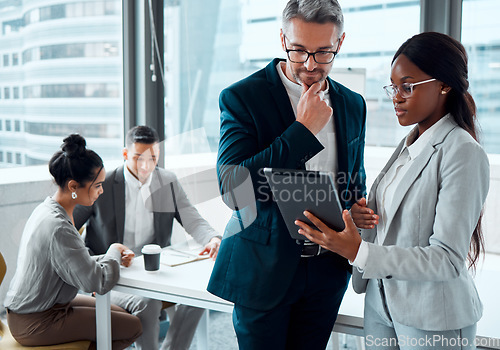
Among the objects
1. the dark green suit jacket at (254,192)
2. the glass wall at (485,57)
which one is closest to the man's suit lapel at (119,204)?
the dark green suit jacket at (254,192)

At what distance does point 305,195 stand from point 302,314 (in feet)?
1.60

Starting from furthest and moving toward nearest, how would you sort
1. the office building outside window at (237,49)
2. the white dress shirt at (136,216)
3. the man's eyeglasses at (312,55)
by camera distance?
Result: the office building outside window at (237,49)
the white dress shirt at (136,216)
the man's eyeglasses at (312,55)

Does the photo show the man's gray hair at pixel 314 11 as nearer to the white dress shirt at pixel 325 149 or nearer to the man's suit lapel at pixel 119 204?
the white dress shirt at pixel 325 149

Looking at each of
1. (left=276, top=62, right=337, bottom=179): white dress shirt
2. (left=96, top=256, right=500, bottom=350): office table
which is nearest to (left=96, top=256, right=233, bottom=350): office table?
(left=96, top=256, right=500, bottom=350): office table

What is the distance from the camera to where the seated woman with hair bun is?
6.57 ft

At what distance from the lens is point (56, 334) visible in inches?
79.7

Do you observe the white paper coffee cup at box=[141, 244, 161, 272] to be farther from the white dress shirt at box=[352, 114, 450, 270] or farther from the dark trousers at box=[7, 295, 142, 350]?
the white dress shirt at box=[352, 114, 450, 270]

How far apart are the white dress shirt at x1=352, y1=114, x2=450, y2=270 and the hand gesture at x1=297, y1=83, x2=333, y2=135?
0.84ft

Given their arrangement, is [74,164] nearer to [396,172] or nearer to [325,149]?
[325,149]

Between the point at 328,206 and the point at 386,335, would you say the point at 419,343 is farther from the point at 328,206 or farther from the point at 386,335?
the point at 328,206

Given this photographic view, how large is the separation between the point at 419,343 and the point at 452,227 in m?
0.32

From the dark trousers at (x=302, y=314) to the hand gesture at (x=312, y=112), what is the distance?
0.42 meters

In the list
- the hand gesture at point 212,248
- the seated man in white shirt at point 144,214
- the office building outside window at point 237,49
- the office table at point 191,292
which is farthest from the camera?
the office building outside window at point 237,49

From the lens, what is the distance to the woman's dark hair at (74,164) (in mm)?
2154
